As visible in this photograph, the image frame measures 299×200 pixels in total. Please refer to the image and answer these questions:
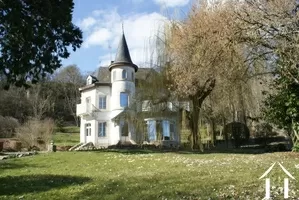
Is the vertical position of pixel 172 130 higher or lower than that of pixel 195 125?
lower

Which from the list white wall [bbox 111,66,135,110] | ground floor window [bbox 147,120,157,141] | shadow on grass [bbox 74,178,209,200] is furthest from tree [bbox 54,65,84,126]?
shadow on grass [bbox 74,178,209,200]

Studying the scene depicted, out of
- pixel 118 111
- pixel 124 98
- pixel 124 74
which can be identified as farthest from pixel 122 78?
pixel 118 111

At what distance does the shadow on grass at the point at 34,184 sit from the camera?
1177 cm

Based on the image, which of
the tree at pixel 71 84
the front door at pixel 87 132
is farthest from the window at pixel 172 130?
the tree at pixel 71 84

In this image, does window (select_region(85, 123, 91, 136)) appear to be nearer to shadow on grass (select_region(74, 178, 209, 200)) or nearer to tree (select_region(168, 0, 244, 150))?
tree (select_region(168, 0, 244, 150))

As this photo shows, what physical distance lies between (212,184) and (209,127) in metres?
30.2

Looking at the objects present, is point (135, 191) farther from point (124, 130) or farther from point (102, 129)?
point (102, 129)

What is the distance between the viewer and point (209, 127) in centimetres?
4028

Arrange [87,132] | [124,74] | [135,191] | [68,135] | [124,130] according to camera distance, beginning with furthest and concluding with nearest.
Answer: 1. [68,135]
2. [87,132]
3. [124,130]
4. [124,74]
5. [135,191]

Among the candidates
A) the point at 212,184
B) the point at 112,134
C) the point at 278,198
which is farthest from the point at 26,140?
the point at 278,198

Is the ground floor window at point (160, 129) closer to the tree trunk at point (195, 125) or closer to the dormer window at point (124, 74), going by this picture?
the dormer window at point (124, 74)

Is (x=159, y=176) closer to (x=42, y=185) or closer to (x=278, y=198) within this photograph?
(x=42, y=185)

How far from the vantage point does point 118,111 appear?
43.1m

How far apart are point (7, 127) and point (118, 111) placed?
70.2 ft
